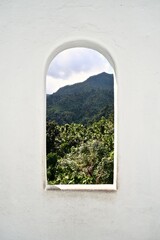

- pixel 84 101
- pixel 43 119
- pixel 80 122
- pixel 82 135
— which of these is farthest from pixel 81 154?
pixel 84 101

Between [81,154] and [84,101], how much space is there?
4449mm

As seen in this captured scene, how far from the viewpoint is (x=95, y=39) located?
2693 mm

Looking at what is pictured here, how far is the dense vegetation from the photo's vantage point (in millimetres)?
5898

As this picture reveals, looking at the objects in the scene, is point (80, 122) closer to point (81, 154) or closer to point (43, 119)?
point (81, 154)

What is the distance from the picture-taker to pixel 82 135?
7957mm

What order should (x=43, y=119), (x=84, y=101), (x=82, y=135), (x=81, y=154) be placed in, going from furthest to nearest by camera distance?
(x=84, y=101)
(x=82, y=135)
(x=81, y=154)
(x=43, y=119)

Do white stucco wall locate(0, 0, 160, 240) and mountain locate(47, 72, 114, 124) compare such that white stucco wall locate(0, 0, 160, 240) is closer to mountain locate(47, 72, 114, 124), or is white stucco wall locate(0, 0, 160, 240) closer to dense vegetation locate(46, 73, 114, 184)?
dense vegetation locate(46, 73, 114, 184)

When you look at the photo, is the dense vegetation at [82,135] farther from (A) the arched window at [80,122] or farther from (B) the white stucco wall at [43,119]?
(B) the white stucco wall at [43,119]

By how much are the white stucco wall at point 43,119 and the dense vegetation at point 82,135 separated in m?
1.87

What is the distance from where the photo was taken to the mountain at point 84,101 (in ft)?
32.7

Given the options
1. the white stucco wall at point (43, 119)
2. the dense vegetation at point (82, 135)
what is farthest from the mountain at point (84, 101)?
the white stucco wall at point (43, 119)

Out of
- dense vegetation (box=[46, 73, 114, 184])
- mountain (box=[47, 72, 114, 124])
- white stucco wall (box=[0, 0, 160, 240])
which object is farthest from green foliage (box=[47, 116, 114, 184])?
white stucco wall (box=[0, 0, 160, 240])

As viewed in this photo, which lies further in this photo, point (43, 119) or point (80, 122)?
point (80, 122)
